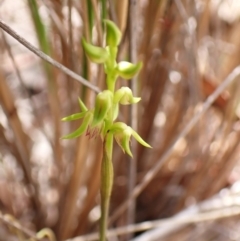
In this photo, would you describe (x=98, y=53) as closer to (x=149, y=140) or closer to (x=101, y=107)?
(x=101, y=107)

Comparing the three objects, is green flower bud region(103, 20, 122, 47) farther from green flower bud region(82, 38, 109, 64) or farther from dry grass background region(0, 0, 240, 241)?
dry grass background region(0, 0, 240, 241)

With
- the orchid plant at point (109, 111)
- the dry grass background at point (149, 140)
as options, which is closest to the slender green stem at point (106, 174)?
the orchid plant at point (109, 111)

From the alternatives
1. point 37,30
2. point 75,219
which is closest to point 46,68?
point 37,30

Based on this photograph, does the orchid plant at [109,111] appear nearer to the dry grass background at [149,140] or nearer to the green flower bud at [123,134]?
the green flower bud at [123,134]

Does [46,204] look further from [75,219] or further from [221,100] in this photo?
[221,100]

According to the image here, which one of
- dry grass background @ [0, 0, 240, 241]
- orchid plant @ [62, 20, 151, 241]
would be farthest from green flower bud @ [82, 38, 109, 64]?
dry grass background @ [0, 0, 240, 241]

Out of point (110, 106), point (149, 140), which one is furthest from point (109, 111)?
point (149, 140)
